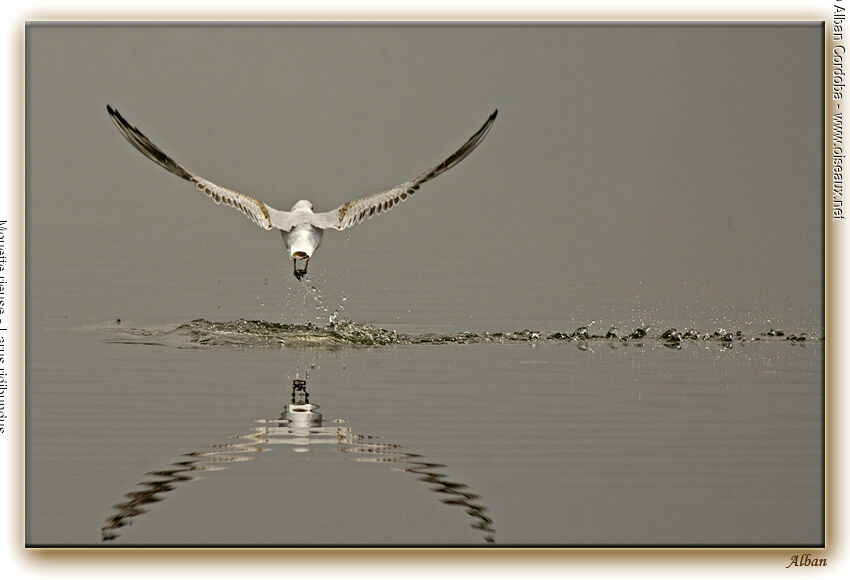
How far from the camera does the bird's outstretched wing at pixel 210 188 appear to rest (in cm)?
762

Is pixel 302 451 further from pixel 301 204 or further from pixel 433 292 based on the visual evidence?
pixel 433 292

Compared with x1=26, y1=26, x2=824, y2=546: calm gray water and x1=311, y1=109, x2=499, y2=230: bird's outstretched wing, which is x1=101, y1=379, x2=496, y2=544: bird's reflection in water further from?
x1=311, y1=109, x2=499, y2=230: bird's outstretched wing

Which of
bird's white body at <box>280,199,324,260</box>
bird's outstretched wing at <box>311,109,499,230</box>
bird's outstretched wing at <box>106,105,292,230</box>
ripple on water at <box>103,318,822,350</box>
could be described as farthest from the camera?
ripple on water at <box>103,318,822,350</box>

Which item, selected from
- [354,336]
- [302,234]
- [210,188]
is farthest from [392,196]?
[354,336]

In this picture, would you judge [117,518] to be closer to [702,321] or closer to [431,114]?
[431,114]

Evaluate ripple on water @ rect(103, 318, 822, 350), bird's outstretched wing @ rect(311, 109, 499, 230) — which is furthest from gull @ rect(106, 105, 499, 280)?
ripple on water @ rect(103, 318, 822, 350)

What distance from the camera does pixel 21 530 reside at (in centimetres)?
615

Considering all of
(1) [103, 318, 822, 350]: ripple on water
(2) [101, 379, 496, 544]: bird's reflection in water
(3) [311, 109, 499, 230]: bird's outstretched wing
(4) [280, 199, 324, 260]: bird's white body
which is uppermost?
(3) [311, 109, 499, 230]: bird's outstretched wing

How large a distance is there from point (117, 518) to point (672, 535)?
2.14 meters

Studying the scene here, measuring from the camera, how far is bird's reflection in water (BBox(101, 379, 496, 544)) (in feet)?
18.9

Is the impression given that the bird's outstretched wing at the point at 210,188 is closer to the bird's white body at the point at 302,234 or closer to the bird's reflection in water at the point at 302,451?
the bird's white body at the point at 302,234

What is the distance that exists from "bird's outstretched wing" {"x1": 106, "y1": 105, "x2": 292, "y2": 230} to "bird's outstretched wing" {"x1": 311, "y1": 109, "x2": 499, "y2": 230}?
340mm

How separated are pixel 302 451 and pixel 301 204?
2384 millimetres

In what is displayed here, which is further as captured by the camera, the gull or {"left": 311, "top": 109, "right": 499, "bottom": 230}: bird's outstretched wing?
{"left": 311, "top": 109, "right": 499, "bottom": 230}: bird's outstretched wing
